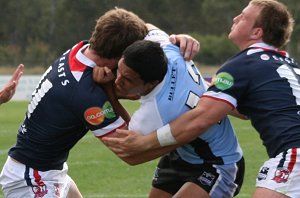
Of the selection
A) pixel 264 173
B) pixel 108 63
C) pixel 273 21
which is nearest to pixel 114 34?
pixel 108 63

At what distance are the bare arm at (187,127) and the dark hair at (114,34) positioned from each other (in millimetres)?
560

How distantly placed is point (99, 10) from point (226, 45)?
11.9 meters

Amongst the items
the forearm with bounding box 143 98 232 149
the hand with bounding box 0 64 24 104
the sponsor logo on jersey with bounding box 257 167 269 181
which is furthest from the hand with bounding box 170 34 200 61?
the hand with bounding box 0 64 24 104

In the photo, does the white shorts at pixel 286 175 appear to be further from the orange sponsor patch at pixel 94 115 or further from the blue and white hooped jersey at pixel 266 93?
the orange sponsor patch at pixel 94 115

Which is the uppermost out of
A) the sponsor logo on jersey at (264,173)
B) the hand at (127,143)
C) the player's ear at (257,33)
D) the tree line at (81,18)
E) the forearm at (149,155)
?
the player's ear at (257,33)

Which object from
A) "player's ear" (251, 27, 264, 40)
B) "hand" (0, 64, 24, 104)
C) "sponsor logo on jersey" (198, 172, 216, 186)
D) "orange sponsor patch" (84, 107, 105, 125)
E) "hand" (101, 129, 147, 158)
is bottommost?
"sponsor logo on jersey" (198, 172, 216, 186)

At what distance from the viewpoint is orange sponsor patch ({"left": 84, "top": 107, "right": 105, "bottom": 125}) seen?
16.8ft

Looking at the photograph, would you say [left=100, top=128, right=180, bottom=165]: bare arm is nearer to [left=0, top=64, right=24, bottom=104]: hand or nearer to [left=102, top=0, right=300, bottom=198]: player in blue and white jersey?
[left=102, top=0, right=300, bottom=198]: player in blue and white jersey

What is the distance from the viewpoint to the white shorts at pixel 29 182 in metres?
5.46

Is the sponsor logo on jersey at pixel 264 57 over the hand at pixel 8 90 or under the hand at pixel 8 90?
over

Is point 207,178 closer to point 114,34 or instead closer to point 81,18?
point 114,34

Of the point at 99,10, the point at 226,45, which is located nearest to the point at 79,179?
the point at 226,45

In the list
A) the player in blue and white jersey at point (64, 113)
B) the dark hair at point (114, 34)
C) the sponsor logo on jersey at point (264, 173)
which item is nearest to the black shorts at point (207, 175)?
the sponsor logo on jersey at point (264, 173)

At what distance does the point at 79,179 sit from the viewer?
11.0 meters
